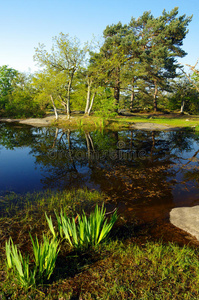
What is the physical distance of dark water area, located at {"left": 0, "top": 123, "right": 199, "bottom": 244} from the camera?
5422 millimetres

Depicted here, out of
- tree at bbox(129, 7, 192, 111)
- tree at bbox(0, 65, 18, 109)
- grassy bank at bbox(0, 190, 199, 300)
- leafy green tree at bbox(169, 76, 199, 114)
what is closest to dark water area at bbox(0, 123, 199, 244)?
grassy bank at bbox(0, 190, 199, 300)

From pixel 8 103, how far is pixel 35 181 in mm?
33032

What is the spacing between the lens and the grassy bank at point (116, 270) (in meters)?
2.45

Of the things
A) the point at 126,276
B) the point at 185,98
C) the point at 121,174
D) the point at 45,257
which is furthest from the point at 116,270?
the point at 185,98

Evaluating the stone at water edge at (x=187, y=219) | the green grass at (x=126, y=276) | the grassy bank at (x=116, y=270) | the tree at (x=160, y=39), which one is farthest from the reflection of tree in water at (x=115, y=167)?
the tree at (x=160, y=39)

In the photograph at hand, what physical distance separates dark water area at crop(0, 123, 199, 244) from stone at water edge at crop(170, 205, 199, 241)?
7.7 inches

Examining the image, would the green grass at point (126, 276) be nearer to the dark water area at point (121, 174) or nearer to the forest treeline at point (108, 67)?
the dark water area at point (121, 174)

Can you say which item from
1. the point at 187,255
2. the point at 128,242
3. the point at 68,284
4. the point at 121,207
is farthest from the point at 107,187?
the point at 68,284

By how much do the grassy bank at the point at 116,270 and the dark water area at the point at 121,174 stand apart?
79cm

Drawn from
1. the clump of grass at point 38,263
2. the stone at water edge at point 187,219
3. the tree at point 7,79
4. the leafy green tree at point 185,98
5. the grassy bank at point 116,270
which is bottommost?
the stone at water edge at point 187,219

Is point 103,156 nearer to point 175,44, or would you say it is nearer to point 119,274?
point 119,274

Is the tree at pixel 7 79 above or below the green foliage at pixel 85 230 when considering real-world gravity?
above

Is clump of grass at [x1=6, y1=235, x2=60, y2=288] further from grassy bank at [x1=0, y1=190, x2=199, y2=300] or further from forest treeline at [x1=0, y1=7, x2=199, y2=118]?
forest treeline at [x1=0, y1=7, x2=199, y2=118]

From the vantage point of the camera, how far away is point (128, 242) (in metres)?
3.64
